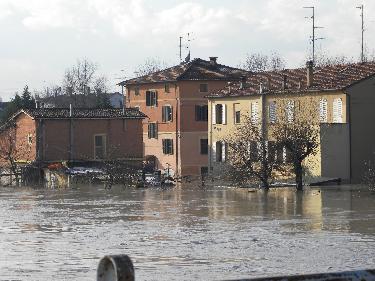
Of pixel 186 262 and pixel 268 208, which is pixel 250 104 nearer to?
pixel 268 208

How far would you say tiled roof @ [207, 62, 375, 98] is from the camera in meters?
51.3

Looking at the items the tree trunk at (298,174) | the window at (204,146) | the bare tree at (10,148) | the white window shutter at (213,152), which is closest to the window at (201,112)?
the window at (204,146)

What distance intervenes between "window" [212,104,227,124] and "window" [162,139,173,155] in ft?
35.9

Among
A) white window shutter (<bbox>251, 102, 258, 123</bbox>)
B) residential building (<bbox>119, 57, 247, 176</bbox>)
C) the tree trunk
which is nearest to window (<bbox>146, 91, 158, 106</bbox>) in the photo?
residential building (<bbox>119, 57, 247, 176</bbox>)

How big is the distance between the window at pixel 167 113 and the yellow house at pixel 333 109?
1687 cm

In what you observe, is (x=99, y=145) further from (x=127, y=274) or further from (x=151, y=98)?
(x=127, y=274)

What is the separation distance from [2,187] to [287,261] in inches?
1669

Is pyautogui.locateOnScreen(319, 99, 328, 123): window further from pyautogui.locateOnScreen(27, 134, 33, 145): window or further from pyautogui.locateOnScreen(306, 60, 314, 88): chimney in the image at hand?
pyautogui.locateOnScreen(27, 134, 33, 145): window

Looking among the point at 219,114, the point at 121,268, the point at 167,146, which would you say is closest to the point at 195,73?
the point at 167,146

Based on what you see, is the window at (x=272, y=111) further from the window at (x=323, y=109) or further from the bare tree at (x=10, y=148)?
the bare tree at (x=10, y=148)

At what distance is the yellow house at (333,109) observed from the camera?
162ft

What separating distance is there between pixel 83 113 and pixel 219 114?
1050cm

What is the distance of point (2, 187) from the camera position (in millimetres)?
59156

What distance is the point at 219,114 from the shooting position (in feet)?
207
